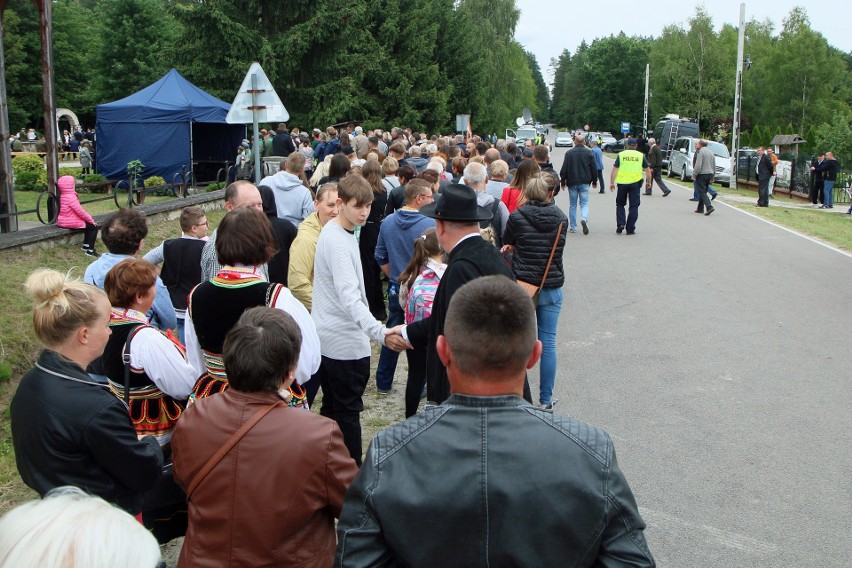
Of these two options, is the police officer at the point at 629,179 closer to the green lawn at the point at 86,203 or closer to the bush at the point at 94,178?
the green lawn at the point at 86,203

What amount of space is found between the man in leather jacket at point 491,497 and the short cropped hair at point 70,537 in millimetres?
587

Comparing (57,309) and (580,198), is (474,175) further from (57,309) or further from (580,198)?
(580,198)

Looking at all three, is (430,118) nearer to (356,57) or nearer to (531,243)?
(356,57)

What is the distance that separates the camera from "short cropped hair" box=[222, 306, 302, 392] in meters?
2.87

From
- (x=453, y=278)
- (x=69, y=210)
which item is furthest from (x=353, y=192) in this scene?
(x=69, y=210)

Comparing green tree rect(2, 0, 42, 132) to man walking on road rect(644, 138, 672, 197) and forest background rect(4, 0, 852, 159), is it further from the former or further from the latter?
man walking on road rect(644, 138, 672, 197)

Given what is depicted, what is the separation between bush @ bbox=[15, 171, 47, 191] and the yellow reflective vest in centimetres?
1512

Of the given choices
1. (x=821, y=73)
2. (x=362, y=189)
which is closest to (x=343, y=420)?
(x=362, y=189)

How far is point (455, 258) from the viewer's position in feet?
13.8

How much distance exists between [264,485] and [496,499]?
1.01 m

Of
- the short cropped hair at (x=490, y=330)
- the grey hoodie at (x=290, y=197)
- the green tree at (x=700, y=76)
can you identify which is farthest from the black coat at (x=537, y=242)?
the green tree at (x=700, y=76)

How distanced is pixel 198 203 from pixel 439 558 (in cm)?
1558

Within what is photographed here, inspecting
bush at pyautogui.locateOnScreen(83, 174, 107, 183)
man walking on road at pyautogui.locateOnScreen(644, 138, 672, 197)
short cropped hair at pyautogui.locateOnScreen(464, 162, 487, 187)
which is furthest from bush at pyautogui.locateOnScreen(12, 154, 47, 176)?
short cropped hair at pyautogui.locateOnScreen(464, 162, 487, 187)

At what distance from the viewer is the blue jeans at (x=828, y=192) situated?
81.3 feet
